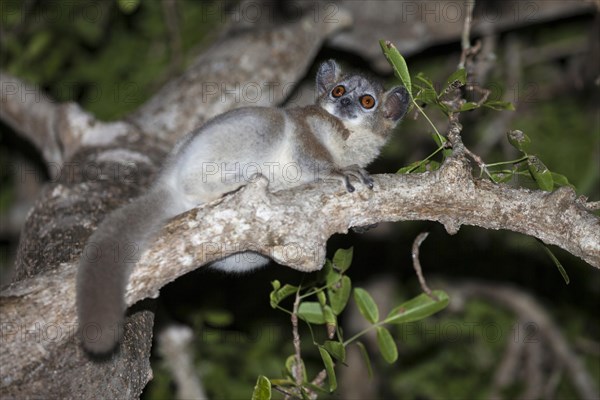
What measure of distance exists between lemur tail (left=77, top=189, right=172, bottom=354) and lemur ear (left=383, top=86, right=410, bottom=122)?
155 centimetres

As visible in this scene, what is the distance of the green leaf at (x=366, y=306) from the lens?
12.0ft

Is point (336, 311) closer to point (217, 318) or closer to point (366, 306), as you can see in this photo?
point (366, 306)

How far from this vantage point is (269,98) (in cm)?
562

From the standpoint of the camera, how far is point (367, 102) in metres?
4.36

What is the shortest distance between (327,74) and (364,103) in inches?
17.5

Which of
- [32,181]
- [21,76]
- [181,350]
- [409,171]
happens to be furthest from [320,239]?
[32,181]

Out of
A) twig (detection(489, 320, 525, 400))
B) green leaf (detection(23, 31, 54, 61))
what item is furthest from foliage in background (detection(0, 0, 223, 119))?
twig (detection(489, 320, 525, 400))

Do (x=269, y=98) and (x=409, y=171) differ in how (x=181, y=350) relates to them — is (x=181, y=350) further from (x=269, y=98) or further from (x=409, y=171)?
(x=409, y=171)

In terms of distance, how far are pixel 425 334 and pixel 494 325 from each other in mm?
604

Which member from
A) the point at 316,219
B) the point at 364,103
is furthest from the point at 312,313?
the point at 364,103

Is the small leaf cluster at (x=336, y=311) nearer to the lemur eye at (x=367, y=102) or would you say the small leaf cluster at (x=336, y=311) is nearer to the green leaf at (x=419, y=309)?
the green leaf at (x=419, y=309)

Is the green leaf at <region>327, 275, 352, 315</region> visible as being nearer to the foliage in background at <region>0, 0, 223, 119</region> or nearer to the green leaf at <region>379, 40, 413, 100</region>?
the green leaf at <region>379, 40, 413, 100</region>

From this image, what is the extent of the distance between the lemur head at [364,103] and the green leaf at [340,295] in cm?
103

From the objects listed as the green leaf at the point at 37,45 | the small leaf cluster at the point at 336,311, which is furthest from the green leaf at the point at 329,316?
the green leaf at the point at 37,45
